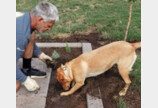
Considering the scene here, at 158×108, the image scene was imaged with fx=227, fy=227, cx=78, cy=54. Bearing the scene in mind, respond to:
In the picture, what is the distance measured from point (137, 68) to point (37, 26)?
7.29 feet

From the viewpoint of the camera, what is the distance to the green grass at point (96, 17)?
5.88 m

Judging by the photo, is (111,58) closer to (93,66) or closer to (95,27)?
(93,66)

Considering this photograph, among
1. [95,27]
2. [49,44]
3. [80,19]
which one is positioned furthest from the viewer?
[80,19]

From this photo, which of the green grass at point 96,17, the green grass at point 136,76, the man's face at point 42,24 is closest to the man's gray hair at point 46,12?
the man's face at point 42,24

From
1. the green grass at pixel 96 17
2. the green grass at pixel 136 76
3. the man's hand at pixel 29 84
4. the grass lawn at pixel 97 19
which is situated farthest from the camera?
the green grass at pixel 96 17

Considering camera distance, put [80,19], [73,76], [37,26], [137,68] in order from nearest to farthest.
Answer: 1. [37,26]
2. [73,76]
3. [137,68]
4. [80,19]

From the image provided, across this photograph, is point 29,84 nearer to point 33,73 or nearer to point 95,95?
point 33,73

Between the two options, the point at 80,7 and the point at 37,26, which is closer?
the point at 37,26

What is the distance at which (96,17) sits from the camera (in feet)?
22.6

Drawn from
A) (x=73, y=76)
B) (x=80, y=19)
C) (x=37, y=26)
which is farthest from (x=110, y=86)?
(x=80, y=19)

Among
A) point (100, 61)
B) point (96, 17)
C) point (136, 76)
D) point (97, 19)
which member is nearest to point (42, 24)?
point (100, 61)

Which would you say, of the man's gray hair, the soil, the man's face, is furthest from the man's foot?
the man's gray hair

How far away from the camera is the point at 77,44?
5.07m

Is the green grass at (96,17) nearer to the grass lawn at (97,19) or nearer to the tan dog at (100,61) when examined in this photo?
the grass lawn at (97,19)
